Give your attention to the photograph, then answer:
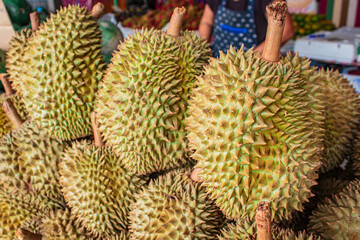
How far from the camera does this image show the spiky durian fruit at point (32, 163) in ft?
5.69

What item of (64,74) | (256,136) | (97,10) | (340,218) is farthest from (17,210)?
(340,218)

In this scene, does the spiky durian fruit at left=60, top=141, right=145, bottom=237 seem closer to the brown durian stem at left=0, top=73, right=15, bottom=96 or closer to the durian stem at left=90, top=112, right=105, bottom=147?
the durian stem at left=90, top=112, right=105, bottom=147

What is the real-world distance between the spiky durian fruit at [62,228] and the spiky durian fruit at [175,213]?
1.28ft

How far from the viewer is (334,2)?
316 inches

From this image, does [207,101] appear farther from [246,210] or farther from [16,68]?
[16,68]

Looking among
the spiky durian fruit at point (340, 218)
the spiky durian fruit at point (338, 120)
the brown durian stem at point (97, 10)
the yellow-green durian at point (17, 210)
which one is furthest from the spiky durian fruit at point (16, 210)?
the spiky durian fruit at point (338, 120)

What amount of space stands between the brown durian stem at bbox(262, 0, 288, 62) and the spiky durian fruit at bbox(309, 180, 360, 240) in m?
0.66

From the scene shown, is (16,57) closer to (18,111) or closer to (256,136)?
(18,111)

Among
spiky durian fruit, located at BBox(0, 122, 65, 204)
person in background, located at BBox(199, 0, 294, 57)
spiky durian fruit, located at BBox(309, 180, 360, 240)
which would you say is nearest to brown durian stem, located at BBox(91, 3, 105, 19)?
spiky durian fruit, located at BBox(0, 122, 65, 204)

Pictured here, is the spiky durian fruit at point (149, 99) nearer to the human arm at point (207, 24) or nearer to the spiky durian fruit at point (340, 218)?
the spiky durian fruit at point (340, 218)

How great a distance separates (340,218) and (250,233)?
15.3 inches

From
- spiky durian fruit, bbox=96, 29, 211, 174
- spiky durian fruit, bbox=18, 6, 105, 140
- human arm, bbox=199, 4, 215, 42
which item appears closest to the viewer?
spiky durian fruit, bbox=96, 29, 211, 174

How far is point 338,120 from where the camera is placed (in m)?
1.57

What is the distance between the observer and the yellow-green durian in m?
1.78
